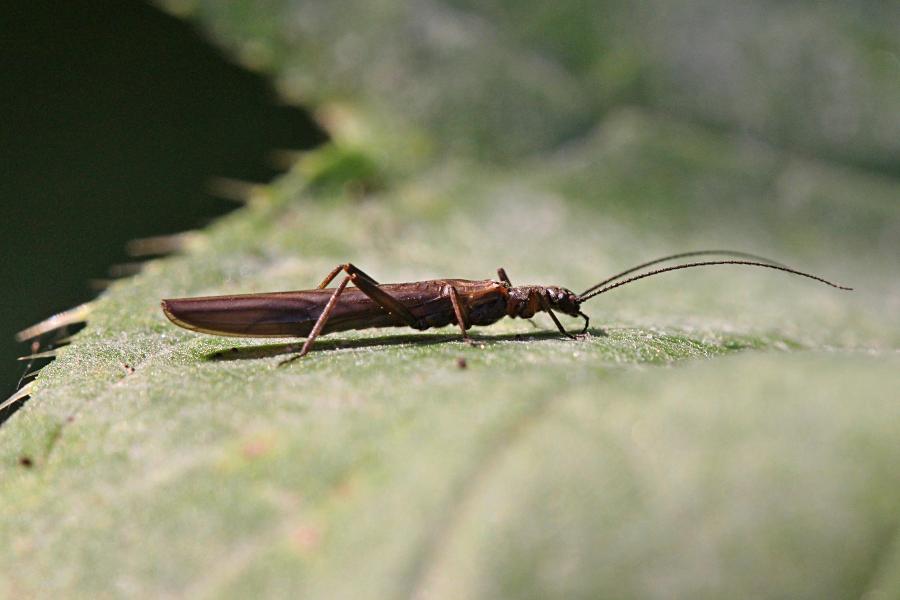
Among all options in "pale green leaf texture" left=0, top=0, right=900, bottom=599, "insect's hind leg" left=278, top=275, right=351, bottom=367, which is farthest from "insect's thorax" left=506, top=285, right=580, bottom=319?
"insect's hind leg" left=278, top=275, right=351, bottom=367

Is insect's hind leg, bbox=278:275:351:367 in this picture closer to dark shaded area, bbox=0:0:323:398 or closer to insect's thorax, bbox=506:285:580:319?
insect's thorax, bbox=506:285:580:319

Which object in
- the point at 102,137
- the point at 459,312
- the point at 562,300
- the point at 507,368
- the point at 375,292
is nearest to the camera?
the point at 507,368

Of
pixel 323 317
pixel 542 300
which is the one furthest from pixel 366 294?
pixel 542 300

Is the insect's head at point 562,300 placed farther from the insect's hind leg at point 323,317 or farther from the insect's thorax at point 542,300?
the insect's hind leg at point 323,317

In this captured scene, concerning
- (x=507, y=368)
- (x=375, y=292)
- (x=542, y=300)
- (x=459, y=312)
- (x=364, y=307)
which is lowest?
(x=507, y=368)

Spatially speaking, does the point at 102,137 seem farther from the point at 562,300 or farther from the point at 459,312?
the point at 562,300

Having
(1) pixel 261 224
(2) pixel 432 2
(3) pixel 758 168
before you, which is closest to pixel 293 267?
(1) pixel 261 224

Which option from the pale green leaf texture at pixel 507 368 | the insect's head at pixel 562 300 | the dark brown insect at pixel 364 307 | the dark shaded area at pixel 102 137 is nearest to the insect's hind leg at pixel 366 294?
the dark brown insect at pixel 364 307

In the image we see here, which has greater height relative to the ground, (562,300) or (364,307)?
(562,300)
